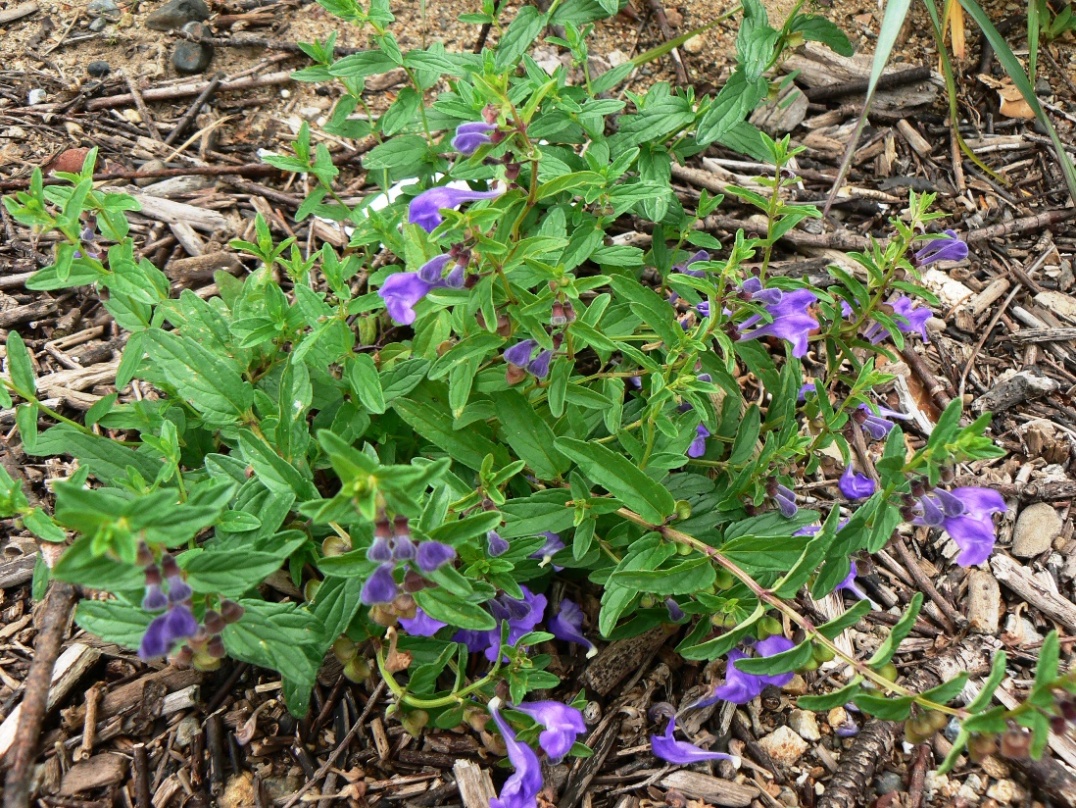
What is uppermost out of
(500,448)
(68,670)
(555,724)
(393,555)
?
(393,555)

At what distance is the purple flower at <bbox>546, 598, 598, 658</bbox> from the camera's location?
3148 millimetres

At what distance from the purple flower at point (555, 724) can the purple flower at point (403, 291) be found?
1.26 metres

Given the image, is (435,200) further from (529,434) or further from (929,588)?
(929,588)

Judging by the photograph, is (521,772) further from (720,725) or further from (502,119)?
(502,119)

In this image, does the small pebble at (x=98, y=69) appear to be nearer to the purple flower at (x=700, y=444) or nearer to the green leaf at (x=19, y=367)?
the green leaf at (x=19, y=367)

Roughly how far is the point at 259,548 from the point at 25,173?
9.51 ft

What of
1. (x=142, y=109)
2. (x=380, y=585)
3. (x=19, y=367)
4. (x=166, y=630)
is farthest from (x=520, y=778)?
(x=142, y=109)

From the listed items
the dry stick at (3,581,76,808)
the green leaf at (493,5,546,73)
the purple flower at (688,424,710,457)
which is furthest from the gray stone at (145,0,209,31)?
the purple flower at (688,424,710,457)

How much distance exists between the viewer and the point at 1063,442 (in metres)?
3.72

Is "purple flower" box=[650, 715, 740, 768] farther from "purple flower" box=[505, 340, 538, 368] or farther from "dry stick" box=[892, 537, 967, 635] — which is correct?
"purple flower" box=[505, 340, 538, 368]

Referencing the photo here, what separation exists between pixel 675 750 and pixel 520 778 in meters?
0.61

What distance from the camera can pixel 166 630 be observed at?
81.4 inches

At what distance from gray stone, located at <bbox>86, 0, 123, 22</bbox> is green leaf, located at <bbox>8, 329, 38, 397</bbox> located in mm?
2999

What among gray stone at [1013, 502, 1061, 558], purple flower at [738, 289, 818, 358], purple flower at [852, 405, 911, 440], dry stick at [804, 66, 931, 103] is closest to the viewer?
purple flower at [738, 289, 818, 358]
